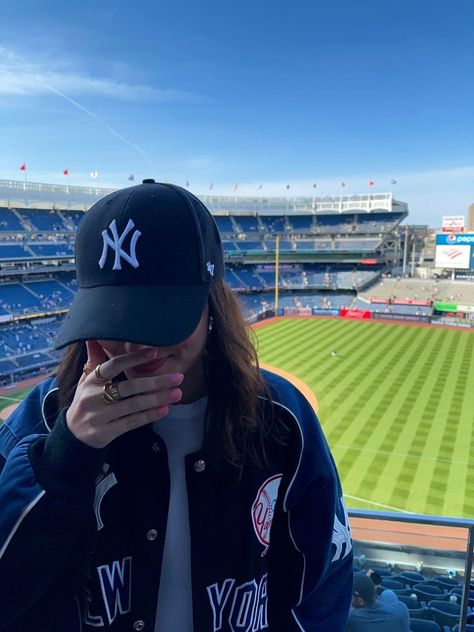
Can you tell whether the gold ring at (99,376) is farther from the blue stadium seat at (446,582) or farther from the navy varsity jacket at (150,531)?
the blue stadium seat at (446,582)

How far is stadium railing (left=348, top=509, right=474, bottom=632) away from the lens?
93.8 inches

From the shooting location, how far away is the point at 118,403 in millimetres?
1080

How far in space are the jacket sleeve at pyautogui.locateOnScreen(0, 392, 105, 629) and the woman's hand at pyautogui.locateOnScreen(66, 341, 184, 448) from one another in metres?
0.04

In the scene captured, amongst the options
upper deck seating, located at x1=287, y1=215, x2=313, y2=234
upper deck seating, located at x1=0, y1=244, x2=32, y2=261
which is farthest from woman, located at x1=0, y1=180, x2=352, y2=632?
upper deck seating, located at x1=287, y1=215, x2=313, y2=234

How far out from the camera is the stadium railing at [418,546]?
2.38 m

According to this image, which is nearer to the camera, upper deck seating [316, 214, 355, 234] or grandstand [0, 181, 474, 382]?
grandstand [0, 181, 474, 382]

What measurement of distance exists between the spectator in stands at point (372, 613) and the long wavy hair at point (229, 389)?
5.16 feet

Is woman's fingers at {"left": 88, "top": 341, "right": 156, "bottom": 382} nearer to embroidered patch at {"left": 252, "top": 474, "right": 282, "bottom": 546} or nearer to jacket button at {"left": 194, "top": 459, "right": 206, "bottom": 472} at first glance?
jacket button at {"left": 194, "top": 459, "right": 206, "bottom": 472}

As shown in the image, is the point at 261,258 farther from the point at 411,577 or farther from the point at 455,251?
the point at 411,577

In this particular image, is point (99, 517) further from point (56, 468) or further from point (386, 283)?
point (386, 283)

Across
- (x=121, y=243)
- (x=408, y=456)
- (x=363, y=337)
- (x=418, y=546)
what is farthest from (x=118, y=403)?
(x=363, y=337)

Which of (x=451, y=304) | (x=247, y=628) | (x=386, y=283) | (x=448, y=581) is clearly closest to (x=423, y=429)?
(x=448, y=581)

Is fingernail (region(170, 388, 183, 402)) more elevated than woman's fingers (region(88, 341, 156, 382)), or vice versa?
woman's fingers (region(88, 341, 156, 382))

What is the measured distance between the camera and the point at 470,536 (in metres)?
2.37
